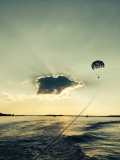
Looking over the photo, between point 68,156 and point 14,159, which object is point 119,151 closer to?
point 68,156

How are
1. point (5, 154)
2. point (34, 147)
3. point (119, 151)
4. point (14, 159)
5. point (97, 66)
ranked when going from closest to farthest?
point (14, 159) → point (5, 154) → point (119, 151) → point (34, 147) → point (97, 66)

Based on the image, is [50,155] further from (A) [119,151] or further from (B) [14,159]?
(A) [119,151]

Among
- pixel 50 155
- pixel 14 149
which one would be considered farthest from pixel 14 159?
pixel 14 149

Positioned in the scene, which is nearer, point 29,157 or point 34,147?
point 29,157

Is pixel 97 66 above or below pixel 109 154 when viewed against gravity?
above

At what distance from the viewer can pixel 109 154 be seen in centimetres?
3747

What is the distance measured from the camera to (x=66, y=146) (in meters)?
43.6

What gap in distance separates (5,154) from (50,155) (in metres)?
5.66

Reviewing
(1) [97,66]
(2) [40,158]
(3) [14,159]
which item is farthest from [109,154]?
(1) [97,66]

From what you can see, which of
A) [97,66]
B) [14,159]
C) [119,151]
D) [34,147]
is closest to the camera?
[14,159]

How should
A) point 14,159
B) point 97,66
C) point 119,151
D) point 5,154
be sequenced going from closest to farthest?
point 14,159, point 5,154, point 119,151, point 97,66

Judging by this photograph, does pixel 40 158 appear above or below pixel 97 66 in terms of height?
below

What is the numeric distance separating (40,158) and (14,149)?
8.36 m

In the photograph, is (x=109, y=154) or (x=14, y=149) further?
(x=14, y=149)
